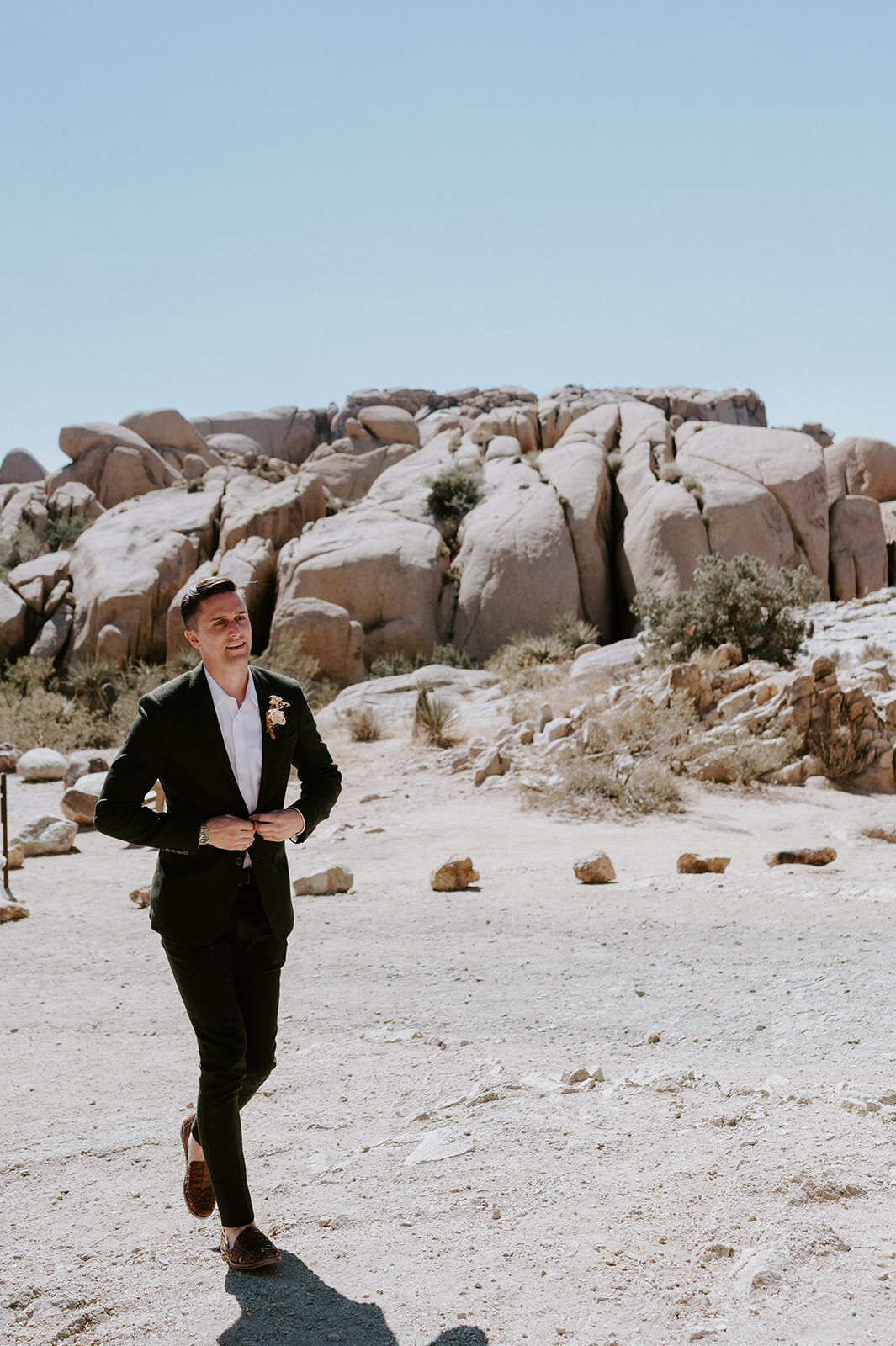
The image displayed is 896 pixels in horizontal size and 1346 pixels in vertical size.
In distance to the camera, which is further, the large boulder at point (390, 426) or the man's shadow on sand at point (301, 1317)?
the large boulder at point (390, 426)

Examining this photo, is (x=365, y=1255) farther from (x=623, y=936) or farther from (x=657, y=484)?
(x=657, y=484)

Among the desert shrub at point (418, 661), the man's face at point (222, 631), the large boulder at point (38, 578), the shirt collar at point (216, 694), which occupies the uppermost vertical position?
the large boulder at point (38, 578)

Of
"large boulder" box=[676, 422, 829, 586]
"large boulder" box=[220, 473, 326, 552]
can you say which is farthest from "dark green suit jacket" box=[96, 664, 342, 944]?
"large boulder" box=[220, 473, 326, 552]

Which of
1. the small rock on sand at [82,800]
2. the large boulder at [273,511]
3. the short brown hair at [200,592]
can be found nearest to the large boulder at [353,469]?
the large boulder at [273,511]

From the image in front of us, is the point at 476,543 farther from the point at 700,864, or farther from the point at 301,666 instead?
the point at 700,864

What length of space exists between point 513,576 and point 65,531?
13.4 m

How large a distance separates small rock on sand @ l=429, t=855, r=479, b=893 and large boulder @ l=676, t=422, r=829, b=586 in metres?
14.4

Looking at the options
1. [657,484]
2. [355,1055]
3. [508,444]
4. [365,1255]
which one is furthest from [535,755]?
[508,444]

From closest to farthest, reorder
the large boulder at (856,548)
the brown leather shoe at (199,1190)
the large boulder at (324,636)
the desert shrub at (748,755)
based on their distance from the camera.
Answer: the brown leather shoe at (199,1190) < the desert shrub at (748,755) < the large boulder at (324,636) < the large boulder at (856,548)

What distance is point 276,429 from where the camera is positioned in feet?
176

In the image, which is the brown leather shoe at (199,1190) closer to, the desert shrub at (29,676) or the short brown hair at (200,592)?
the short brown hair at (200,592)

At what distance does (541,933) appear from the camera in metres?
6.61

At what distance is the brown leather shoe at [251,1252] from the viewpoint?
2.90 metres

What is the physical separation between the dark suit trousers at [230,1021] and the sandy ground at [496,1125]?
322 millimetres
